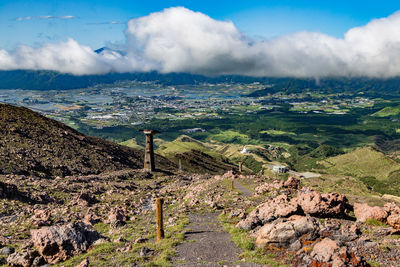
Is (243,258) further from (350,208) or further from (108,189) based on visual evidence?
(108,189)

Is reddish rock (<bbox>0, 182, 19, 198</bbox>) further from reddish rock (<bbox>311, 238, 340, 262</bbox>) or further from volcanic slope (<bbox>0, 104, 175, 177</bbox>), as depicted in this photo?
reddish rock (<bbox>311, 238, 340, 262</bbox>)

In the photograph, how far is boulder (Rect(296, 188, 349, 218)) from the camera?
22783mm

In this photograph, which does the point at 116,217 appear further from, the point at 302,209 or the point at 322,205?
the point at 322,205

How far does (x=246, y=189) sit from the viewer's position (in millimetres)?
41375

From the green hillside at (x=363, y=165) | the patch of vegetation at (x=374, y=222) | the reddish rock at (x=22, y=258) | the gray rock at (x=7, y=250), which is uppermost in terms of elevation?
the patch of vegetation at (x=374, y=222)

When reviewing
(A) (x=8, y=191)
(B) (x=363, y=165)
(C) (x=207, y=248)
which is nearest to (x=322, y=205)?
(C) (x=207, y=248)

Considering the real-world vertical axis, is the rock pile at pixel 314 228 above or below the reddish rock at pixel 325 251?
below

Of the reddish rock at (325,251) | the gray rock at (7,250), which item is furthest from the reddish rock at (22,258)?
the reddish rock at (325,251)

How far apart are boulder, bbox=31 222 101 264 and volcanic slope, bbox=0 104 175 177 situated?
28435 millimetres

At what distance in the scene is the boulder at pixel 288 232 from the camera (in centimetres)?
1750

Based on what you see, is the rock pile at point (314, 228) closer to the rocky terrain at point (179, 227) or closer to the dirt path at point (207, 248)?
the rocky terrain at point (179, 227)

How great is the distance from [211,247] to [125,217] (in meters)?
13.2

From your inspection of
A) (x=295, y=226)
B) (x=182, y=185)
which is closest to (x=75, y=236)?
(x=295, y=226)

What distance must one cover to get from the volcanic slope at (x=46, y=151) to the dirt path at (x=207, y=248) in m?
31.8
